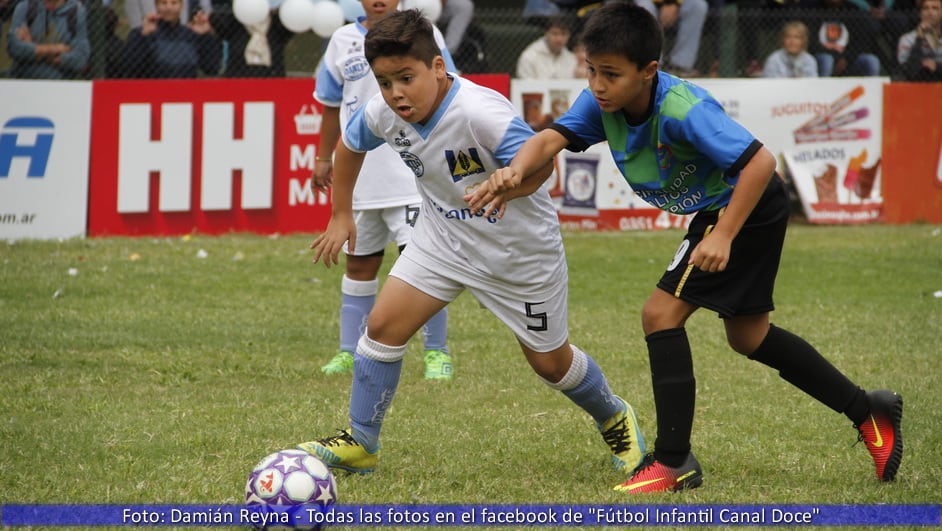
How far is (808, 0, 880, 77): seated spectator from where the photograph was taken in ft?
44.5

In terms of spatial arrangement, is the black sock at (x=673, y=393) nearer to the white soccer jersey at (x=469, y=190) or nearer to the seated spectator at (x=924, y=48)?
the white soccer jersey at (x=469, y=190)


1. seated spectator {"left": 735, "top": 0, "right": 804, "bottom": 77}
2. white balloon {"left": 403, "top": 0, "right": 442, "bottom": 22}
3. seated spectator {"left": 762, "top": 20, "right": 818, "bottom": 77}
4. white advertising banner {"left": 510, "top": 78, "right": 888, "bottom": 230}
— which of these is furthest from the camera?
seated spectator {"left": 735, "top": 0, "right": 804, "bottom": 77}

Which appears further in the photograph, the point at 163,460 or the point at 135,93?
the point at 135,93

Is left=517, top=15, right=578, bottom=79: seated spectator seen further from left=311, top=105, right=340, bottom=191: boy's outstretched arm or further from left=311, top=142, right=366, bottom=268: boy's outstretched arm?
left=311, top=142, right=366, bottom=268: boy's outstretched arm

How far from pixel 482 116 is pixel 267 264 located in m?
5.90

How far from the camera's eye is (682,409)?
4.27 meters

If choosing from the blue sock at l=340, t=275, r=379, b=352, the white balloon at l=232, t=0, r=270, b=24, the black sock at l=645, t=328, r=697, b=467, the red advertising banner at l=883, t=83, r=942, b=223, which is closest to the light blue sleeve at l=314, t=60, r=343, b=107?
the blue sock at l=340, t=275, r=379, b=352

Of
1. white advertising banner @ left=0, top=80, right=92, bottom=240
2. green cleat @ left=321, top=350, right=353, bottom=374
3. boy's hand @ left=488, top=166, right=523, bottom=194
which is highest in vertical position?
boy's hand @ left=488, top=166, right=523, bottom=194

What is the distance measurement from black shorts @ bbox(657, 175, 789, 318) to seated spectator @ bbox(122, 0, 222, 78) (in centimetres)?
818

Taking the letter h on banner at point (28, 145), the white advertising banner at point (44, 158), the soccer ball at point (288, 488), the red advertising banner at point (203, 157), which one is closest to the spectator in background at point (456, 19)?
the red advertising banner at point (203, 157)

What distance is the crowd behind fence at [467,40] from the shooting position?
37.2 ft

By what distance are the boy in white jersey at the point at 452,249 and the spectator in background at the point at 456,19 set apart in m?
8.11

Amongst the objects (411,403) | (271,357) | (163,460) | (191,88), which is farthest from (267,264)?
(163,460)

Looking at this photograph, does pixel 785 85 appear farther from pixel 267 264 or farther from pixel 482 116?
pixel 482 116
